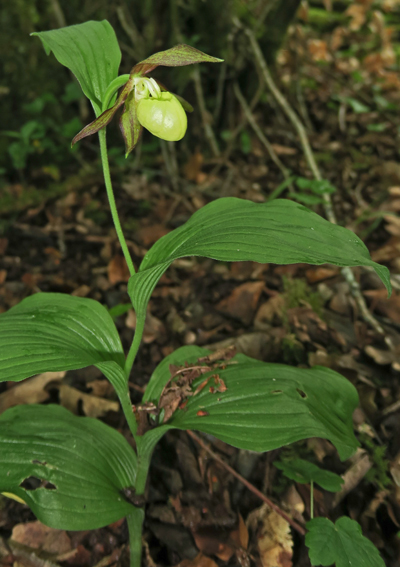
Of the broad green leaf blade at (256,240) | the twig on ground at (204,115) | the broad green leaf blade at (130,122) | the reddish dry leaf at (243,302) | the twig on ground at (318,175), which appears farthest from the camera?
the twig on ground at (204,115)

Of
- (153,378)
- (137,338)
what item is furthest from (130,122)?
(153,378)

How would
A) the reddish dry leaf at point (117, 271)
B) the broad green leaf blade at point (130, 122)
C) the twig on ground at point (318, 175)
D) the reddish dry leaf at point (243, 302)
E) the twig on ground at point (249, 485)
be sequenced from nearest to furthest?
the broad green leaf blade at point (130, 122)
the twig on ground at point (249, 485)
the twig on ground at point (318, 175)
the reddish dry leaf at point (243, 302)
the reddish dry leaf at point (117, 271)

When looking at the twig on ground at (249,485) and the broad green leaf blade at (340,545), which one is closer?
the broad green leaf blade at (340,545)

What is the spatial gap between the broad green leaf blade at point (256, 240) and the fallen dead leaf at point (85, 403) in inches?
24.2

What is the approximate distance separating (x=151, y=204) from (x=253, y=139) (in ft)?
3.13

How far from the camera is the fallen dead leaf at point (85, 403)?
159cm

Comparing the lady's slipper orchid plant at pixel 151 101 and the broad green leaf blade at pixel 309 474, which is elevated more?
the lady's slipper orchid plant at pixel 151 101

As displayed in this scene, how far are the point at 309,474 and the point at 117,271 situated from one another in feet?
4.48

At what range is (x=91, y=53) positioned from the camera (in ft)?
3.58

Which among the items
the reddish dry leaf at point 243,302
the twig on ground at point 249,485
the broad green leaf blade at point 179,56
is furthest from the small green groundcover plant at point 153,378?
the reddish dry leaf at point 243,302

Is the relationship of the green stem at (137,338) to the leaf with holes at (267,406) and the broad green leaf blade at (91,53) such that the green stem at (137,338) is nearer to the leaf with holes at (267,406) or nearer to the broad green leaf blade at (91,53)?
the leaf with holes at (267,406)

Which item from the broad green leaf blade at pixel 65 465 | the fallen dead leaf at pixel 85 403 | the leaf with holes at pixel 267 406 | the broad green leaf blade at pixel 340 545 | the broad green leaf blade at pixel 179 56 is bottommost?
the fallen dead leaf at pixel 85 403

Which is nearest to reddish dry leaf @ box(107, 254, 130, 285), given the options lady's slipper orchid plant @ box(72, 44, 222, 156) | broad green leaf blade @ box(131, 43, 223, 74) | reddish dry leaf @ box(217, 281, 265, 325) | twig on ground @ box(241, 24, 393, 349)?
reddish dry leaf @ box(217, 281, 265, 325)

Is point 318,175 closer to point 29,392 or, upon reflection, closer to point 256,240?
point 256,240
